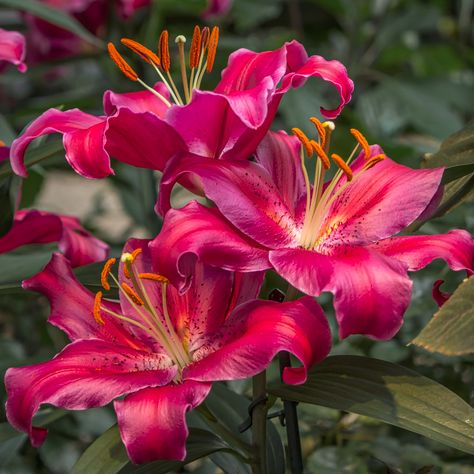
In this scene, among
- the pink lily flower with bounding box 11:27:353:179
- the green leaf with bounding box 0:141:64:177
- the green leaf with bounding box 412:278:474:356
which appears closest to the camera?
the green leaf with bounding box 412:278:474:356

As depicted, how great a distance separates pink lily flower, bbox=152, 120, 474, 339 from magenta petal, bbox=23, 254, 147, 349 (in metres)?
0.09

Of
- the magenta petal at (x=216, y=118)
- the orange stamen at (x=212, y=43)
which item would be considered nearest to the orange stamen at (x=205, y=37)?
the orange stamen at (x=212, y=43)

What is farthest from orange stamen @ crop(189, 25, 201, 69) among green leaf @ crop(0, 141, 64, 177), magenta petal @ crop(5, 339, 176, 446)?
magenta petal @ crop(5, 339, 176, 446)

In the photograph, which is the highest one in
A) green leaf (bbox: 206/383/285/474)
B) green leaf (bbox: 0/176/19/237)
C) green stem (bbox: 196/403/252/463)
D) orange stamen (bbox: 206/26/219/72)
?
orange stamen (bbox: 206/26/219/72)

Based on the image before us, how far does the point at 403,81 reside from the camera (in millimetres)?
1764

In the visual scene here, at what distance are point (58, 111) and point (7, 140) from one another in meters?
0.34

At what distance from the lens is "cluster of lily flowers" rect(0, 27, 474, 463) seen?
499 mm

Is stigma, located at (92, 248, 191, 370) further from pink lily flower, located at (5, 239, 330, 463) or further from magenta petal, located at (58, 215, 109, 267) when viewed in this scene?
magenta petal, located at (58, 215, 109, 267)

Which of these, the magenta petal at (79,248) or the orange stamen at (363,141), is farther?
the magenta petal at (79,248)

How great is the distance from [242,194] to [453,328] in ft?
0.50

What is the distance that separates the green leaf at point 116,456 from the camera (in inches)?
21.5

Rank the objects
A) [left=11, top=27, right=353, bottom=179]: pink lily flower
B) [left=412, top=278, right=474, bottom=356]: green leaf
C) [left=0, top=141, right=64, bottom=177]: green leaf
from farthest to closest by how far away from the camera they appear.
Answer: [left=0, top=141, right=64, bottom=177]: green leaf
[left=11, top=27, right=353, bottom=179]: pink lily flower
[left=412, top=278, right=474, bottom=356]: green leaf

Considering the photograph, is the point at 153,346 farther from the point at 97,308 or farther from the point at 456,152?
the point at 456,152

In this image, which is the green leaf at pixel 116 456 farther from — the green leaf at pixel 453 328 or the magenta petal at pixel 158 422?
the green leaf at pixel 453 328
